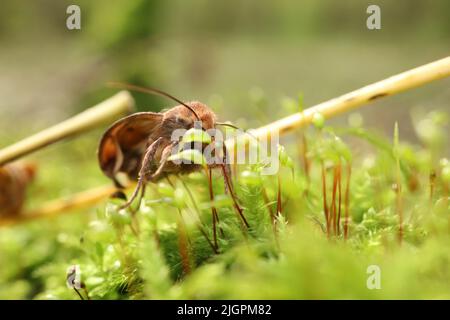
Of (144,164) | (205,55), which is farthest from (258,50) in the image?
(144,164)

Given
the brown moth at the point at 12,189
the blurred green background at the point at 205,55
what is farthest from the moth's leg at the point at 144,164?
the blurred green background at the point at 205,55

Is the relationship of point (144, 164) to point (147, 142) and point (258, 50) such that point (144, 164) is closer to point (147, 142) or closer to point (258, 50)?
point (147, 142)

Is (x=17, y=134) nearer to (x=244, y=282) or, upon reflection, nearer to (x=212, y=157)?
(x=212, y=157)

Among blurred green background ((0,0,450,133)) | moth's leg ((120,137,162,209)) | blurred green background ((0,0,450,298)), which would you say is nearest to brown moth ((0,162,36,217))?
blurred green background ((0,0,450,298))

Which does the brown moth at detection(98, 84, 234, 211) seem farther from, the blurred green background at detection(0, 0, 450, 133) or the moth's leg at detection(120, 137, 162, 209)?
the blurred green background at detection(0, 0, 450, 133)

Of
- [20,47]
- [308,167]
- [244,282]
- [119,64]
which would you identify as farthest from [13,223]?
[20,47]

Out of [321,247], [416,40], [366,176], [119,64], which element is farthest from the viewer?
[416,40]
